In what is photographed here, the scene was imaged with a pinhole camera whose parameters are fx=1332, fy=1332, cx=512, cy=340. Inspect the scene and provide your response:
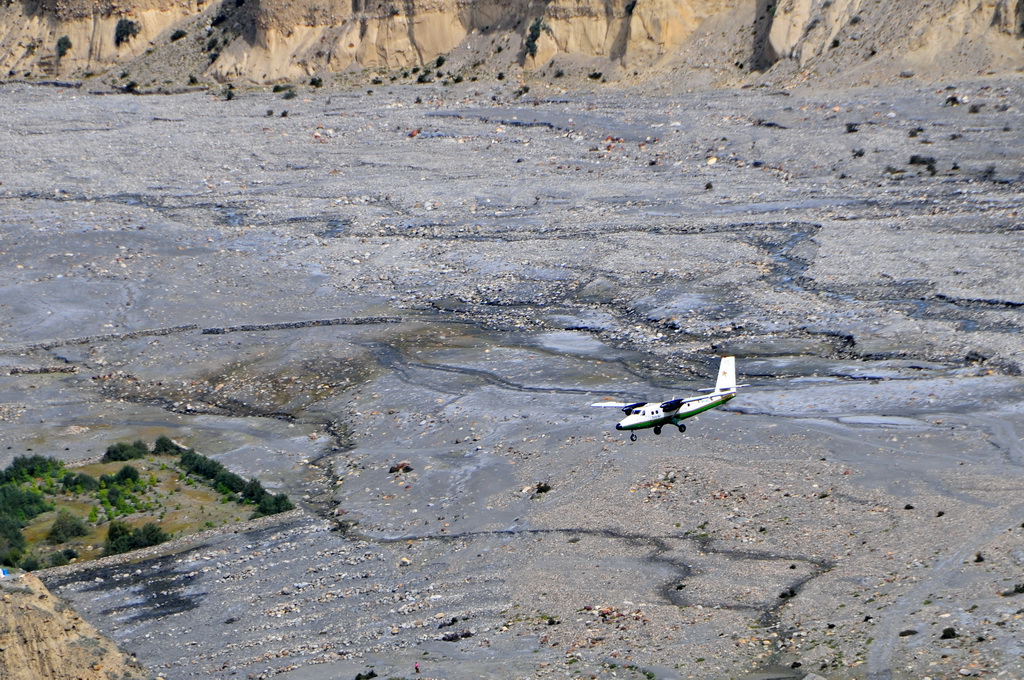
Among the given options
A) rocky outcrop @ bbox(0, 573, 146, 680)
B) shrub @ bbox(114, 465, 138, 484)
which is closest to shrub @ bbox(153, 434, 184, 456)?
shrub @ bbox(114, 465, 138, 484)

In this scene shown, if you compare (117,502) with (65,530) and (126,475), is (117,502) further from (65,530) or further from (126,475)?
(65,530)

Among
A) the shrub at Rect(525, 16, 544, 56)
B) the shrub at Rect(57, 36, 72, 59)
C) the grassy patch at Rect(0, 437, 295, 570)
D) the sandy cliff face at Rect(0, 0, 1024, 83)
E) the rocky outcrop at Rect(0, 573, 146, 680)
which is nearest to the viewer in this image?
the rocky outcrop at Rect(0, 573, 146, 680)

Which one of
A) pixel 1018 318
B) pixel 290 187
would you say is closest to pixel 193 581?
pixel 1018 318

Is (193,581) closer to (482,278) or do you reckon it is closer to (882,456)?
(882,456)

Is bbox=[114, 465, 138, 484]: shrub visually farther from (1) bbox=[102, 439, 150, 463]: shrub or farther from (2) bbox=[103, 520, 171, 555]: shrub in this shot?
(2) bbox=[103, 520, 171, 555]: shrub

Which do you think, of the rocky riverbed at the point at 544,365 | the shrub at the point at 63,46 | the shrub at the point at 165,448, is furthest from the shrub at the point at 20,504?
the shrub at the point at 63,46

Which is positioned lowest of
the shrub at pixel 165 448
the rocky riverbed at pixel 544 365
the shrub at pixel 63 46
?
the shrub at pixel 165 448

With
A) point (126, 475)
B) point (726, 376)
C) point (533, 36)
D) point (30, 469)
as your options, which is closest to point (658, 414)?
point (726, 376)

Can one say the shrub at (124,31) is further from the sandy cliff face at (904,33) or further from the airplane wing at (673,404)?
the airplane wing at (673,404)
